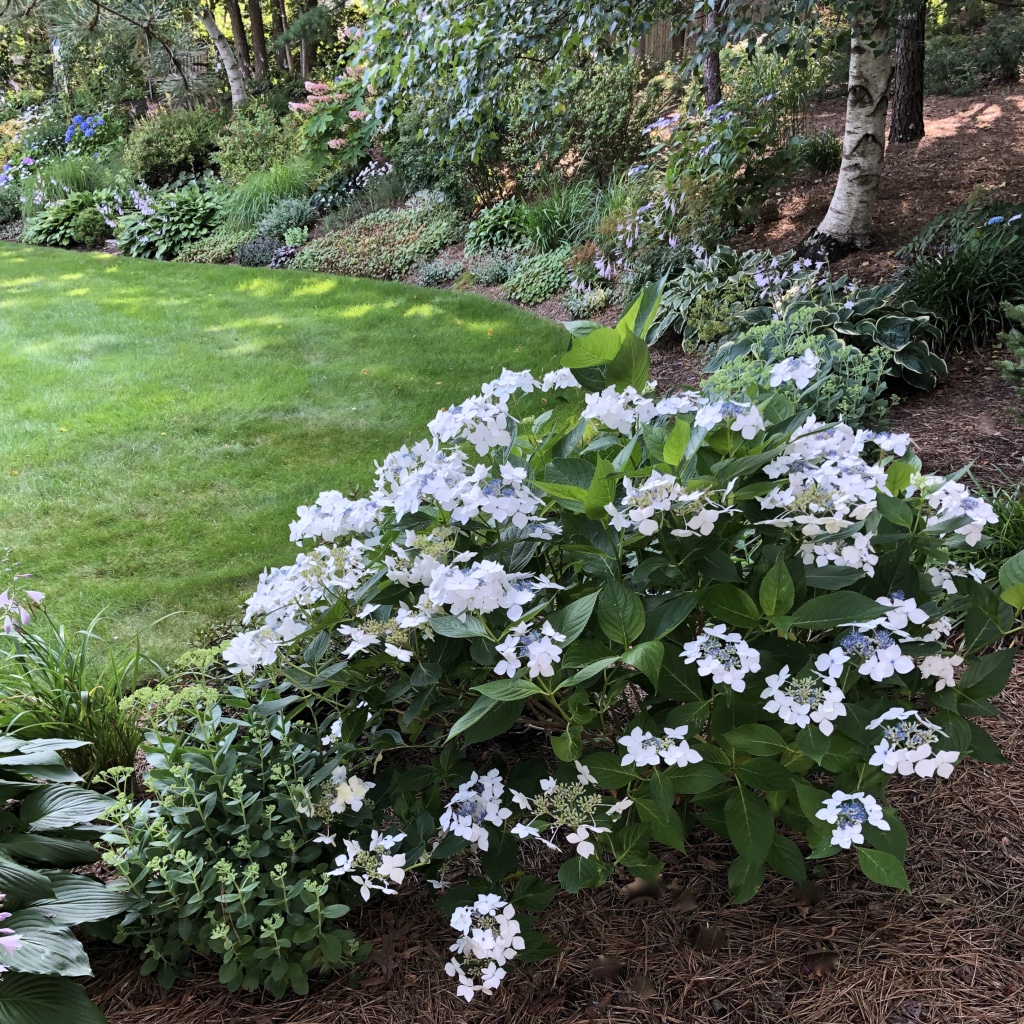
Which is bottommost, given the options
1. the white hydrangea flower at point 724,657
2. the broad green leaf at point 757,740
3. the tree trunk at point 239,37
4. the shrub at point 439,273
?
the broad green leaf at point 757,740

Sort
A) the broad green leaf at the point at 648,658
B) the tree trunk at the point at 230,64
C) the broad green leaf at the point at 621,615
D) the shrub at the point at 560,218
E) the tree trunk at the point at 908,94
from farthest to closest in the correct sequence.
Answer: the tree trunk at the point at 230,64
the shrub at the point at 560,218
the tree trunk at the point at 908,94
the broad green leaf at the point at 621,615
the broad green leaf at the point at 648,658

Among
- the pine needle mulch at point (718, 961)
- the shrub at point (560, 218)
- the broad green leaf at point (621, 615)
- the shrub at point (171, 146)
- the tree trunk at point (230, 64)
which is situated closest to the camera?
the broad green leaf at point (621, 615)

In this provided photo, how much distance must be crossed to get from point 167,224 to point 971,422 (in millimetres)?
8647

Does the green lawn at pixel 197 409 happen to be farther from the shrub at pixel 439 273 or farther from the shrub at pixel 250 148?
the shrub at pixel 250 148

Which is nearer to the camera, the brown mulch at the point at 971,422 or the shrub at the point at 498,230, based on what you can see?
the brown mulch at the point at 971,422

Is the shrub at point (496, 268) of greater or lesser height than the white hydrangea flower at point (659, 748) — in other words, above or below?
above

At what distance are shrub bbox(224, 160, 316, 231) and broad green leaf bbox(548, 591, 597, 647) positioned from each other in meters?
8.77

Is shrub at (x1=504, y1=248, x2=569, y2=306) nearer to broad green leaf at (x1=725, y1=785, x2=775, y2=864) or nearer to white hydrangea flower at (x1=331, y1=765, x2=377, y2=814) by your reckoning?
white hydrangea flower at (x1=331, y1=765, x2=377, y2=814)

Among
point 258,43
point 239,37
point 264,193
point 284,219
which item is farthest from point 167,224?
point 239,37

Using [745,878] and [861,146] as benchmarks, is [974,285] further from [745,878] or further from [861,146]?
[745,878]

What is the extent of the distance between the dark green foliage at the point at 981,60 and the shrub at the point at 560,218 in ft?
15.4

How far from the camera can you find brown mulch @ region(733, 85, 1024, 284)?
499cm

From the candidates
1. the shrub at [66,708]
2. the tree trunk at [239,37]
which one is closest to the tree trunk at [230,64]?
the tree trunk at [239,37]

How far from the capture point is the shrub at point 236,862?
1521 millimetres
